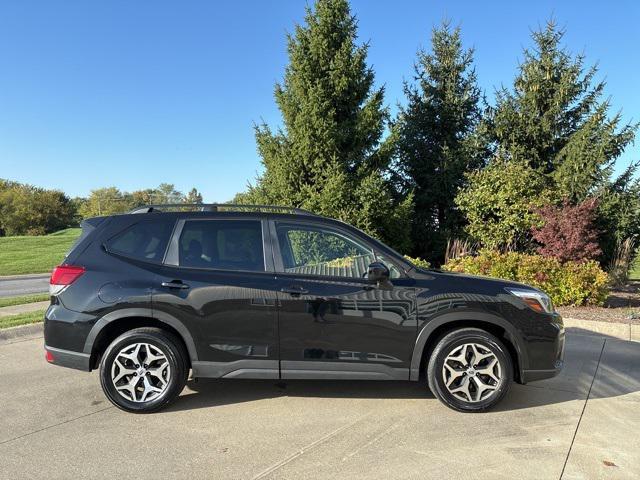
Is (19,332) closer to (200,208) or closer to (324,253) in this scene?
(200,208)

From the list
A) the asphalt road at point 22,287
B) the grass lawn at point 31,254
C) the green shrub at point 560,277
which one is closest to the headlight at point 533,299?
the green shrub at point 560,277

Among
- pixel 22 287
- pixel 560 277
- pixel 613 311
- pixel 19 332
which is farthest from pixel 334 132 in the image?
pixel 22 287

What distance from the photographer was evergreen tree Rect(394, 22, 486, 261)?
1454cm

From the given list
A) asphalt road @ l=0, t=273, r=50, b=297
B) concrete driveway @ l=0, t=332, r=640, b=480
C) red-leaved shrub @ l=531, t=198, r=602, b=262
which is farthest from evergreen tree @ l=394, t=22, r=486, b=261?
asphalt road @ l=0, t=273, r=50, b=297

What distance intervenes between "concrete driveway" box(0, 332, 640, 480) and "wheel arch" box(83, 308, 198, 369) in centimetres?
55

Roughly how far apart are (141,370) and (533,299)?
356cm

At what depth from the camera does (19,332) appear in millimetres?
7289

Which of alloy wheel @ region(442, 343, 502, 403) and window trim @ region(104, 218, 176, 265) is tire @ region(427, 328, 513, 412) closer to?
alloy wheel @ region(442, 343, 502, 403)

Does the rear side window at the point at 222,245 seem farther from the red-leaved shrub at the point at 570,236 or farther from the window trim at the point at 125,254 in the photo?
the red-leaved shrub at the point at 570,236

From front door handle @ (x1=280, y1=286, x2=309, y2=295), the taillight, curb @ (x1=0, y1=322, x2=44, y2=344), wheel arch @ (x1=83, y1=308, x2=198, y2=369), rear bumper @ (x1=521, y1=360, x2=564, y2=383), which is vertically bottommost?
curb @ (x1=0, y1=322, x2=44, y2=344)

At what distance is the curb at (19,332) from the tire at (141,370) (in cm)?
397

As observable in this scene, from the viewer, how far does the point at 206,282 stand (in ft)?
13.7

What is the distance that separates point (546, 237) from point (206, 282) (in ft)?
26.7

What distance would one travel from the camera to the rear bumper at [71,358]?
164 inches
